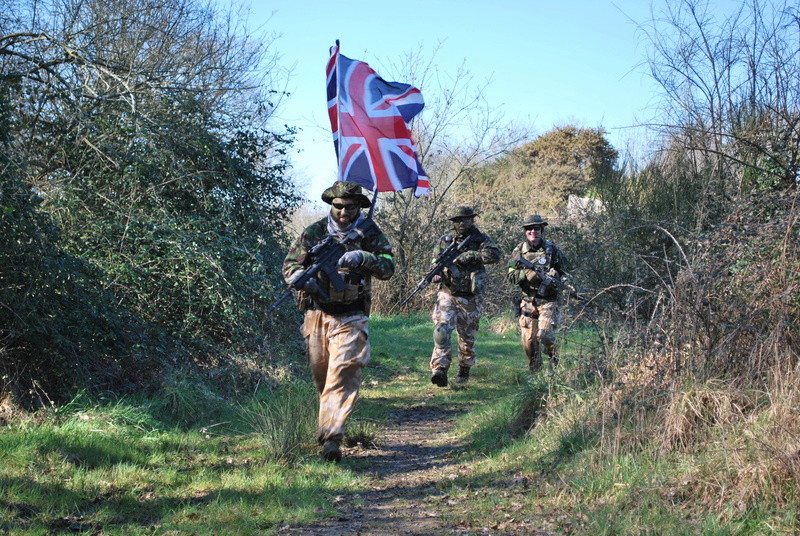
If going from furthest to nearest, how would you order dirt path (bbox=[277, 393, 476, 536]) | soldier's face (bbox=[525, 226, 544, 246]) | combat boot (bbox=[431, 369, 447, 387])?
soldier's face (bbox=[525, 226, 544, 246]) → combat boot (bbox=[431, 369, 447, 387]) → dirt path (bbox=[277, 393, 476, 536])


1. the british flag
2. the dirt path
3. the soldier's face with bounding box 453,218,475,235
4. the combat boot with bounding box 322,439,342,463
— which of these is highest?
the british flag

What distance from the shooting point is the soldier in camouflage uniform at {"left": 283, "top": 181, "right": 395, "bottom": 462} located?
6031 millimetres

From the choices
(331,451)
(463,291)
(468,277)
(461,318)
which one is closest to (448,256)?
(468,277)

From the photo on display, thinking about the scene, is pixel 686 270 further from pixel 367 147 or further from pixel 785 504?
pixel 367 147

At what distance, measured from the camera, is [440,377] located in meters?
9.61

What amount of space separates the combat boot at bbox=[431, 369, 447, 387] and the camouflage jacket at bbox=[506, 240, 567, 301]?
4.85 feet

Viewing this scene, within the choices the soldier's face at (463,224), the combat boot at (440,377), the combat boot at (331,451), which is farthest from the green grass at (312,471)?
the soldier's face at (463,224)

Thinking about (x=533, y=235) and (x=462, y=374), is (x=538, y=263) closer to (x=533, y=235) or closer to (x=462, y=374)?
(x=533, y=235)

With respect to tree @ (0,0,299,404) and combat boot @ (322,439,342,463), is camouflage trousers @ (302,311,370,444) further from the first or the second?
tree @ (0,0,299,404)

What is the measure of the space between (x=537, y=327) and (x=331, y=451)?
439cm

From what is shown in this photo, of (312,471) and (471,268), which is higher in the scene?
(471,268)

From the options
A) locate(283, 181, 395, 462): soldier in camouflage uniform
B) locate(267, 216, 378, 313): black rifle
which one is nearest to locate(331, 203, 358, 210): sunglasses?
locate(283, 181, 395, 462): soldier in camouflage uniform

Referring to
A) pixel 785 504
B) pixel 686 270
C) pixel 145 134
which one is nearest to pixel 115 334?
pixel 145 134

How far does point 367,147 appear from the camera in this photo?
8219 mm
